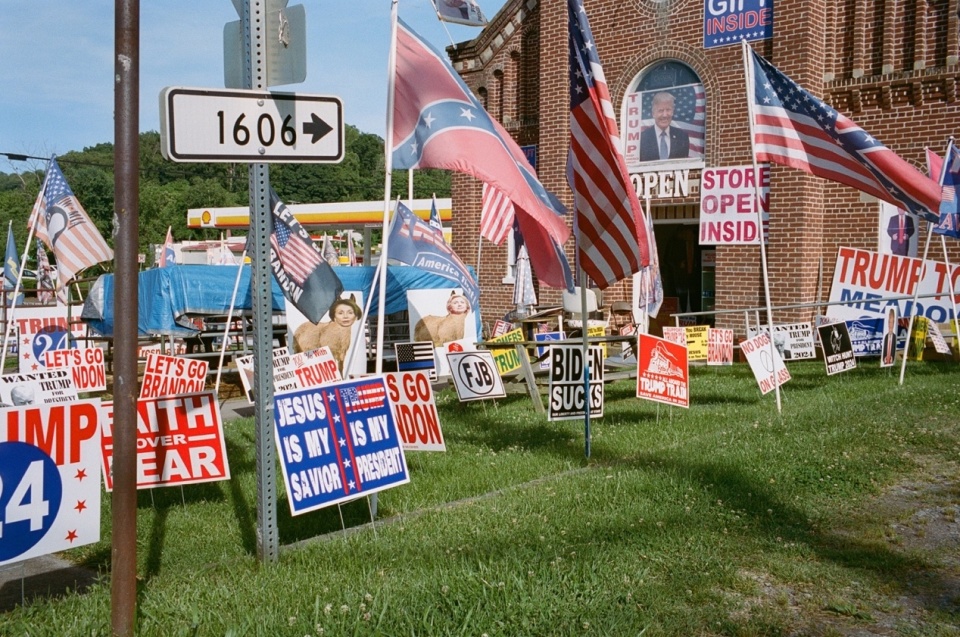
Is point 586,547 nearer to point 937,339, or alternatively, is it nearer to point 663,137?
point 937,339

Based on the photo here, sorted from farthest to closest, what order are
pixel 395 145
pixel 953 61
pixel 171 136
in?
pixel 953 61
pixel 395 145
pixel 171 136

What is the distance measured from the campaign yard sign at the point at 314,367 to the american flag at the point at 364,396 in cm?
366

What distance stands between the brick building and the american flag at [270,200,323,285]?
30.5 feet

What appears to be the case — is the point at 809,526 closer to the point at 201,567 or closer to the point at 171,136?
the point at 201,567

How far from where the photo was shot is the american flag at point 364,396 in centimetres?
596

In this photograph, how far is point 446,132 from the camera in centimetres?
802

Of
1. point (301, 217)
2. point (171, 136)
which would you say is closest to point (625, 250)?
point (171, 136)

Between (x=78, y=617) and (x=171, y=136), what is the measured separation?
2198 millimetres

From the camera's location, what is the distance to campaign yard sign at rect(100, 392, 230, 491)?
6.20m

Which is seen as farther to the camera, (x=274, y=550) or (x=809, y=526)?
(x=809, y=526)

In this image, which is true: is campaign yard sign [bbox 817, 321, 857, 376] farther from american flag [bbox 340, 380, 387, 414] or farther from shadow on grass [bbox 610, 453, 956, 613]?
american flag [bbox 340, 380, 387, 414]

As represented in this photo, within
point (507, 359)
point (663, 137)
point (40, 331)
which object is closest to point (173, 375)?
point (507, 359)

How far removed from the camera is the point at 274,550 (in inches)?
199

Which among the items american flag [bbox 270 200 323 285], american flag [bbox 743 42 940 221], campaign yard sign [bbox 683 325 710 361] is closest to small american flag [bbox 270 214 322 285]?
american flag [bbox 270 200 323 285]
